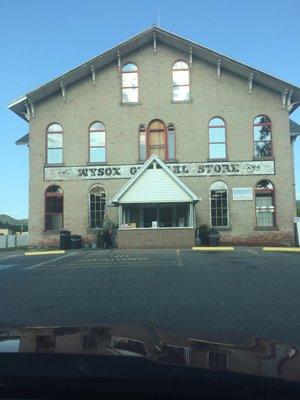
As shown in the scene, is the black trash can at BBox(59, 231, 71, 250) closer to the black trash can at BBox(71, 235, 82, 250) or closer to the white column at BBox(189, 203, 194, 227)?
the black trash can at BBox(71, 235, 82, 250)

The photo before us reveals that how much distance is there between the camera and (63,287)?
1274 cm

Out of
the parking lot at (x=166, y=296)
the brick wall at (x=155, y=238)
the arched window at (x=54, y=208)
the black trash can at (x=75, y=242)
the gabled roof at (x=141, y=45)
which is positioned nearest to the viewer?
the parking lot at (x=166, y=296)

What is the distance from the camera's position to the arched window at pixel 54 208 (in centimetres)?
3139

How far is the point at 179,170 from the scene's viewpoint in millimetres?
30641

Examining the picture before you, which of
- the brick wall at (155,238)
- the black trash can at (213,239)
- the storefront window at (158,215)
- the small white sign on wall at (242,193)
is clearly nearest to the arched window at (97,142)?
the storefront window at (158,215)

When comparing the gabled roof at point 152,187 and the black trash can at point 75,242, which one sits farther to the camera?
the black trash can at point 75,242

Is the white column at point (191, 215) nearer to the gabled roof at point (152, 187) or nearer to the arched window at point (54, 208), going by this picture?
the gabled roof at point (152, 187)

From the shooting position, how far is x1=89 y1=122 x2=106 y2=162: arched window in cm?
3139

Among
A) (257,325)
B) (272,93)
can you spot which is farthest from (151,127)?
(257,325)

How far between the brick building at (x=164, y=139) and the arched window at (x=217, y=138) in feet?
0.19

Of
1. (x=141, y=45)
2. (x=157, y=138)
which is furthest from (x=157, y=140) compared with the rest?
(x=141, y=45)

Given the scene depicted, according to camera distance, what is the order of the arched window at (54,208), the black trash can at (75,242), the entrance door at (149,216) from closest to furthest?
the black trash can at (75,242) → the entrance door at (149,216) → the arched window at (54,208)

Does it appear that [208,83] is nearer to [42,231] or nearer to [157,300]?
[42,231]

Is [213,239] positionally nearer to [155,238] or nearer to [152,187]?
[155,238]
